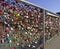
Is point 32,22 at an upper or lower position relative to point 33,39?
upper

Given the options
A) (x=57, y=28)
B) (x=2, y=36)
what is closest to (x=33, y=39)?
(x=2, y=36)

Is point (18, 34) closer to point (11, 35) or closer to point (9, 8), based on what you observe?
point (11, 35)

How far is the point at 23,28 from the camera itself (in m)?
3.10

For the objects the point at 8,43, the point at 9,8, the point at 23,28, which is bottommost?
the point at 8,43

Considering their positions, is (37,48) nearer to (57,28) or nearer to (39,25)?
(39,25)

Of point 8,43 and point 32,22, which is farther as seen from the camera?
point 32,22

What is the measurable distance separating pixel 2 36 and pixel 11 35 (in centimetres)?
25

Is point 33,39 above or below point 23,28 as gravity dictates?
below

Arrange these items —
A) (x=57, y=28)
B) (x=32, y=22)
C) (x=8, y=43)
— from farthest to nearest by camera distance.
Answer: (x=57, y=28) < (x=32, y=22) < (x=8, y=43)

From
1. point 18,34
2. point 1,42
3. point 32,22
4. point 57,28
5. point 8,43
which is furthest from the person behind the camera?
point 57,28

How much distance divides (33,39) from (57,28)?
1958mm

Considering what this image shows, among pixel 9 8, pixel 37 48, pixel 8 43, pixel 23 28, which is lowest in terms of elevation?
pixel 37 48

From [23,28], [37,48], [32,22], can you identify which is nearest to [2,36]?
[23,28]

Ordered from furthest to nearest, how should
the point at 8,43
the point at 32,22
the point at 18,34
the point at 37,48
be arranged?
the point at 37,48 → the point at 32,22 → the point at 18,34 → the point at 8,43
